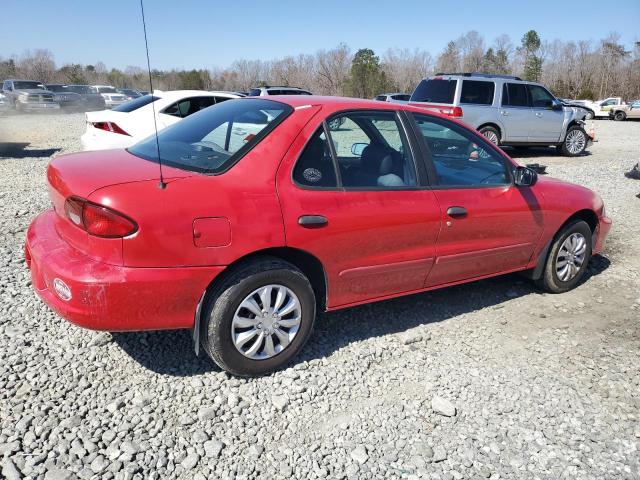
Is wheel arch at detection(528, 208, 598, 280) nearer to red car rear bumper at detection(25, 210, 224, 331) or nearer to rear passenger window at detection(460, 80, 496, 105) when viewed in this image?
red car rear bumper at detection(25, 210, 224, 331)

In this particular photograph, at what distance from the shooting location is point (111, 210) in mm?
2688

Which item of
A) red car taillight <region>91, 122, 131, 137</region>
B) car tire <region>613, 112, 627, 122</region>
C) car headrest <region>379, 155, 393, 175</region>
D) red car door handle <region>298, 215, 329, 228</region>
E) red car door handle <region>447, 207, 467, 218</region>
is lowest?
car tire <region>613, 112, 627, 122</region>

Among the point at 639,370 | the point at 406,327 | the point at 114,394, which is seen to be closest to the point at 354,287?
the point at 406,327

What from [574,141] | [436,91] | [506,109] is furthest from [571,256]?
[574,141]

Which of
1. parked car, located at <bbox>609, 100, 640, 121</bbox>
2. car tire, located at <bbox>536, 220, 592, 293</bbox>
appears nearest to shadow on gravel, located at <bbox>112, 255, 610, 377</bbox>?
car tire, located at <bbox>536, 220, 592, 293</bbox>

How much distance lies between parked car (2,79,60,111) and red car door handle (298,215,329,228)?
30955mm

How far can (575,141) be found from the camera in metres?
14.3

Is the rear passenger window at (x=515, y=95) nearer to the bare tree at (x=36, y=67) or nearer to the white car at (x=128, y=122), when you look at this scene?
the white car at (x=128, y=122)

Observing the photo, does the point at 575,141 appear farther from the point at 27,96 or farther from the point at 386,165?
the point at 27,96

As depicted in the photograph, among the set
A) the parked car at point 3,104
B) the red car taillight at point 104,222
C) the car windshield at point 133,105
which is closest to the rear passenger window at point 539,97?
Result: the car windshield at point 133,105

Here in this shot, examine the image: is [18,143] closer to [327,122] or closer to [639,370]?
[327,122]

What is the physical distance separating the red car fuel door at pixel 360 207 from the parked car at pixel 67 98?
33.6 m

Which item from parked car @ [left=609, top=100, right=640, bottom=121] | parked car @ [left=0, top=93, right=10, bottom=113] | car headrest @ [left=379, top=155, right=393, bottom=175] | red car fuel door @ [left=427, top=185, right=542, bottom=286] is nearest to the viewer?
car headrest @ [left=379, top=155, right=393, bottom=175]

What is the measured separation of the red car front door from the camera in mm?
3803
